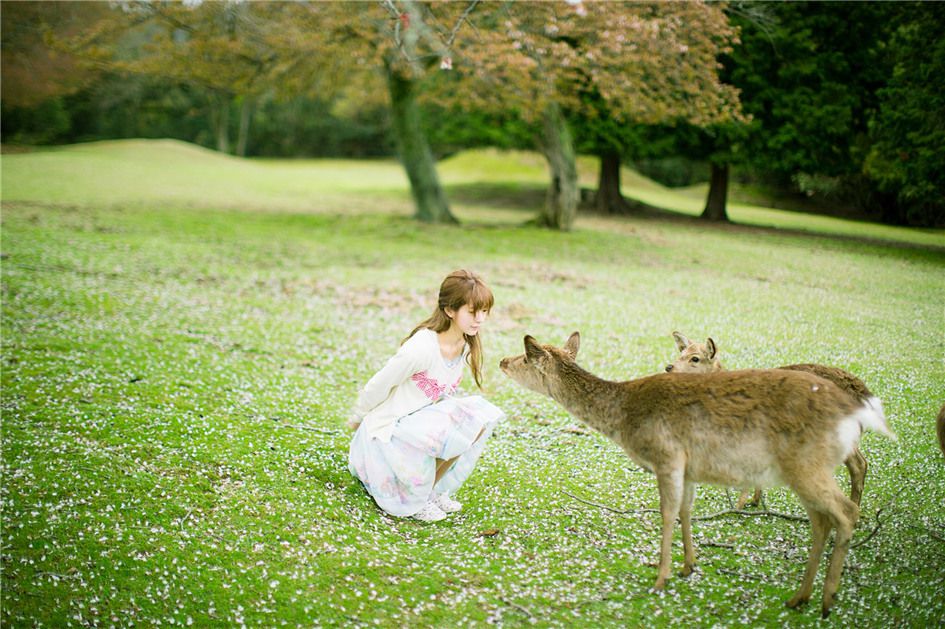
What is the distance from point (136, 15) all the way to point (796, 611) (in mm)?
25105

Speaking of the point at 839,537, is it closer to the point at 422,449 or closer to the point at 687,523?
the point at 687,523

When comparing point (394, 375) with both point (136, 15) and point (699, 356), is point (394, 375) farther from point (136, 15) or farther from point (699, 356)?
point (136, 15)

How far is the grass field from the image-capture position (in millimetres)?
4957

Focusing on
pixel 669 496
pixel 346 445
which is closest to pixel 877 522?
pixel 669 496

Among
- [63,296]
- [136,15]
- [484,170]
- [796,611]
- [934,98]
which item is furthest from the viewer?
[484,170]

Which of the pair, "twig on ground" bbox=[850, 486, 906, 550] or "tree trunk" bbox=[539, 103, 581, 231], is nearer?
"twig on ground" bbox=[850, 486, 906, 550]

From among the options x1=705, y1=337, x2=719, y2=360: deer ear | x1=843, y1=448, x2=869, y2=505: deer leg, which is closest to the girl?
x1=705, y1=337, x2=719, y2=360: deer ear

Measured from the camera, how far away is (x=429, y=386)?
20.4ft

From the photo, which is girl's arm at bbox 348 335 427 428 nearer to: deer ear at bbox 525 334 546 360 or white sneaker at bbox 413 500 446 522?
deer ear at bbox 525 334 546 360

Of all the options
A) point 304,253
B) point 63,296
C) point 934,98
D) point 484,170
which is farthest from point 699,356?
point 484,170

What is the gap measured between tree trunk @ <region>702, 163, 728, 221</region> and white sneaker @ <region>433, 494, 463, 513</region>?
27.7 m

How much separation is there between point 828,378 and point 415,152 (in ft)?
72.7

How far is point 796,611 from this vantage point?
16.1 ft

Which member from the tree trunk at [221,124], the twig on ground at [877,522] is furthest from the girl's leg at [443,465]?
the tree trunk at [221,124]
